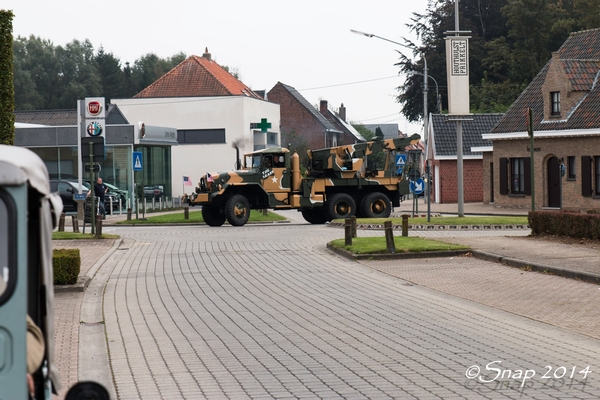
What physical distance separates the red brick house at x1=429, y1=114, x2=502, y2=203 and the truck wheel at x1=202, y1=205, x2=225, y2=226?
72.7 ft

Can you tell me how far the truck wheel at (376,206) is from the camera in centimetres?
3525

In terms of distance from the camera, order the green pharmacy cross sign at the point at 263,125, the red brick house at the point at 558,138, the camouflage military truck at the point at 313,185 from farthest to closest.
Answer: the green pharmacy cross sign at the point at 263,125 < the red brick house at the point at 558,138 < the camouflage military truck at the point at 313,185

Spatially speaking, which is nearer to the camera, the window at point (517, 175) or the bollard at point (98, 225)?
the bollard at point (98, 225)

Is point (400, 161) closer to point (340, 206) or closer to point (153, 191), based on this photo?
point (340, 206)

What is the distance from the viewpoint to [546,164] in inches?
1603

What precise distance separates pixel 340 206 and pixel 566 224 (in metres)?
13.9

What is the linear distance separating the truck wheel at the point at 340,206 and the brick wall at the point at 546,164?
322 inches

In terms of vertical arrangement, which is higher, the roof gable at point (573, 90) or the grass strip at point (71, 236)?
the roof gable at point (573, 90)

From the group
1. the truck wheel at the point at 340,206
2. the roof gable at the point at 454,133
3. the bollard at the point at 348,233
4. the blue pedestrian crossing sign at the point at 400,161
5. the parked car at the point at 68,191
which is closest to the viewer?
the bollard at the point at 348,233

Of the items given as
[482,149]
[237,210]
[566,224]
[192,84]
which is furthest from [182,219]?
[192,84]

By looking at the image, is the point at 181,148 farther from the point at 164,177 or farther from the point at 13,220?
the point at 13,220

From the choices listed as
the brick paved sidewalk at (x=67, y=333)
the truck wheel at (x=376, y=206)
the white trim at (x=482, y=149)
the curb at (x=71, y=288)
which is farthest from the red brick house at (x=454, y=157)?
the curb at (x=71, y=288)

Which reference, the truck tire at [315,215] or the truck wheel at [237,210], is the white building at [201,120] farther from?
the truck wheel at [237,210]

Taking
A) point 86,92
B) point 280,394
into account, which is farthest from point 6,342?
point 86,92
